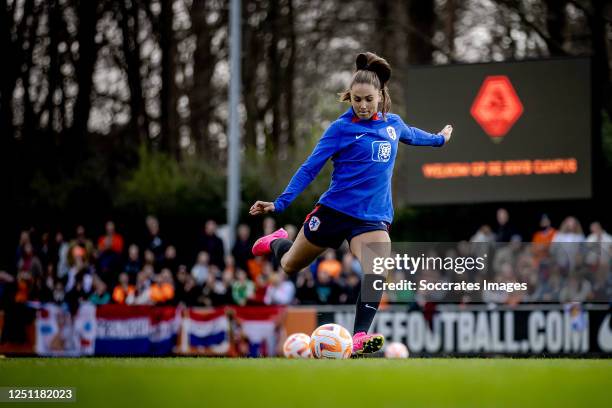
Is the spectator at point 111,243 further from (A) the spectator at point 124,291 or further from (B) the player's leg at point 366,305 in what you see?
(B) the player's leg at point 366,305

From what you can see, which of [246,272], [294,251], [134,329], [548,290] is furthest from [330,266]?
[294,251]

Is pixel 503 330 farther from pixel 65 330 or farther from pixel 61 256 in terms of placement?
pixel 61 256

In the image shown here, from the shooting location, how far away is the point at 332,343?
8578 mm

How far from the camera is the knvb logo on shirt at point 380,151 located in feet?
26.9

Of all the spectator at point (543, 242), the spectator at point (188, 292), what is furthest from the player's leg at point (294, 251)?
the spectator at point (188, 292)

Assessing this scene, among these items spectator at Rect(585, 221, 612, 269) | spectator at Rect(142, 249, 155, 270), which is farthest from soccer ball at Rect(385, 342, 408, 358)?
spectator at Rect(142, 249, 155, 270)

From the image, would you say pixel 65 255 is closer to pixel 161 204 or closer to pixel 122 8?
pixel 161 204

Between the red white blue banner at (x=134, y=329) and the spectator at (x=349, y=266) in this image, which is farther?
the spectator at (x=349, y=266)

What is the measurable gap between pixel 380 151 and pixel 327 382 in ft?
7.59

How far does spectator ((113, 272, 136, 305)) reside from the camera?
19.0 meters

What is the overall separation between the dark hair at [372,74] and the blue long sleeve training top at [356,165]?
5.4 inches

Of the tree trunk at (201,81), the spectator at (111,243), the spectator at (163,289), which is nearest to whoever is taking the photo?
the spectator at (163,289)

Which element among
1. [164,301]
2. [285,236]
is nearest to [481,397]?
[285,236]

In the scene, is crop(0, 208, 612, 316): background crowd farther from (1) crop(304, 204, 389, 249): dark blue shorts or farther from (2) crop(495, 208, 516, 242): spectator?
(1) crop(304, 204, 389, 249): dark blue shorts
